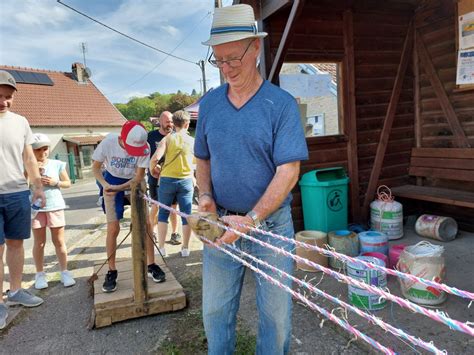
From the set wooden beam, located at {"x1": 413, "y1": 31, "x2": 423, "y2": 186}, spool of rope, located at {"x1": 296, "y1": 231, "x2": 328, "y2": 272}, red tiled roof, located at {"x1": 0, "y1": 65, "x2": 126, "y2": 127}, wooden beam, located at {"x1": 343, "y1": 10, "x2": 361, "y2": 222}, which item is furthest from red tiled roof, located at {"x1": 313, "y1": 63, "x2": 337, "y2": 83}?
red tiled roof, located at {"x1": 0, "y1": 65, "x2": 126, "y2": 127}

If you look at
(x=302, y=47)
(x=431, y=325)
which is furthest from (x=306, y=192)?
(x=431, y=325)

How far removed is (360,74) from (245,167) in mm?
3734

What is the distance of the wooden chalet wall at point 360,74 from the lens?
4.34m

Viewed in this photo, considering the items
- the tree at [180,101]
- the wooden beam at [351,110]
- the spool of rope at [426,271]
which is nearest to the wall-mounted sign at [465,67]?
the wooden beam at [351,110]

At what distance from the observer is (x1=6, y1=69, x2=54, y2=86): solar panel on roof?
74.6 ft

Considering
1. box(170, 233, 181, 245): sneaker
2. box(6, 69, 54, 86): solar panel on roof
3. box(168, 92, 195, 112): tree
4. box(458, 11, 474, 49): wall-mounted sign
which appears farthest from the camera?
box(168, 92, 195, 112): tree

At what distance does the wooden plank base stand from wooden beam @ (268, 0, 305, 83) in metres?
2.34

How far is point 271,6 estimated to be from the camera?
12.5ft

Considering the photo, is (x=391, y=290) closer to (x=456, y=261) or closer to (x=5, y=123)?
(x=456, y=261)

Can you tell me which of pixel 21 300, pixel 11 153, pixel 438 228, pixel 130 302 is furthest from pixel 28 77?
pixel 438 228

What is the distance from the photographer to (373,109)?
4867 mm

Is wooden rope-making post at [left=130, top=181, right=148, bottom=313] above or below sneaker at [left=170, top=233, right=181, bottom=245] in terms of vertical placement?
above

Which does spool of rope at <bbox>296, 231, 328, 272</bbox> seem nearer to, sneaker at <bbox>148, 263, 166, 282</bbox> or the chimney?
sneaker at <bbox>148, 263, 166, 282</bbox>

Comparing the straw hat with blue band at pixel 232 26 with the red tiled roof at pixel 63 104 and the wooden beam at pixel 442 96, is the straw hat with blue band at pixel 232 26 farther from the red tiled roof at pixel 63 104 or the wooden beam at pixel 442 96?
the red tiled roof at pixel 63 104
